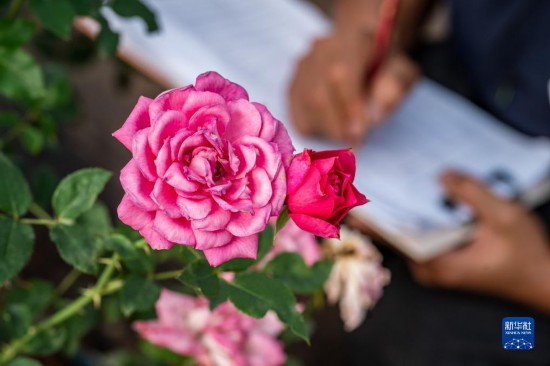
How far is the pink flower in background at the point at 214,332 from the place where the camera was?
54 centimetres

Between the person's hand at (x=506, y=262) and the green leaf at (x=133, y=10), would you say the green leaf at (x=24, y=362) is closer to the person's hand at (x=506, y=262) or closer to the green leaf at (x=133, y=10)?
the green leaf at (x=133, y=10)

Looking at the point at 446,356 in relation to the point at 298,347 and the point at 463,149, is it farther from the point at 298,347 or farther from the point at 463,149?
the point at 298,347

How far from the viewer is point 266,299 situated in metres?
0.38

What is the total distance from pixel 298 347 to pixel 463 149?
0.62 metres

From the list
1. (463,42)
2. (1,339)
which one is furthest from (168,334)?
(463,42)

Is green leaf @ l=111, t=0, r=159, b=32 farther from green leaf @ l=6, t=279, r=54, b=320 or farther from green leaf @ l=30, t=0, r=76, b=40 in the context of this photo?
green leaf @ l=6, t=279, r=54, b=320

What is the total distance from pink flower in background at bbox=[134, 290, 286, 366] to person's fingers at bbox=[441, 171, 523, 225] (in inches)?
21.7

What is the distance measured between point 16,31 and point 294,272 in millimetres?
295

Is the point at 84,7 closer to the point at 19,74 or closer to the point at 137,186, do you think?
the point at 19,74

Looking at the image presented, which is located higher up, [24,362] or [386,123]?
[386,123]

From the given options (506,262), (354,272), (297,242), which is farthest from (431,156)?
(297,242)

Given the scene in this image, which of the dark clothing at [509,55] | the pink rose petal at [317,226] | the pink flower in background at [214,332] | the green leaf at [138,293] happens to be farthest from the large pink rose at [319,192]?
the dark clothing at [509,55]

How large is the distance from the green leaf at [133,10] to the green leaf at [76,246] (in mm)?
173

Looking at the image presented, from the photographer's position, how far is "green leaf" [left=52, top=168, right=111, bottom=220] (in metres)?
0.41
